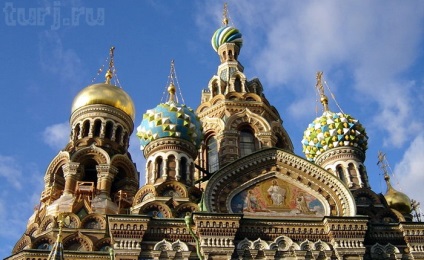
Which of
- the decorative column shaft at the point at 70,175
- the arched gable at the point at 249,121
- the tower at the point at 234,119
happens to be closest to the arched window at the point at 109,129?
the decorative column shaft at the point at 70,175

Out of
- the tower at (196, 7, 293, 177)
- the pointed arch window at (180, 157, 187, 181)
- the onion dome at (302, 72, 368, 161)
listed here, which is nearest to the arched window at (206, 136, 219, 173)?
the tower at (196, 7, 293, 177)

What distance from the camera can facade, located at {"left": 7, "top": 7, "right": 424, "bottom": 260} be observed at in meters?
11.0

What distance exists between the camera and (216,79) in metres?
19.3

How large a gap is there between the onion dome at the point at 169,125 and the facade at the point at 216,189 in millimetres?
30

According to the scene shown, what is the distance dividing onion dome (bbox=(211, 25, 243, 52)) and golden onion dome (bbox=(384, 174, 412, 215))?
26.7 ft

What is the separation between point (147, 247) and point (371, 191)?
6818mm

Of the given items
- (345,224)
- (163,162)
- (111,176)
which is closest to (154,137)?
(163,162)

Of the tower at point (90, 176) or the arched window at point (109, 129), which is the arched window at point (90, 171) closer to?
the tower at point (90, 176)

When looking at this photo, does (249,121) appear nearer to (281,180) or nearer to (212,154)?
(212,154)

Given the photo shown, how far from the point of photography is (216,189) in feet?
39.2

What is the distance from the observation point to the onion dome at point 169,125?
14.1 metres

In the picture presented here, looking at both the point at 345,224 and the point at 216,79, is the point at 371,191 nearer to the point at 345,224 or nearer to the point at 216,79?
the point at 345,224

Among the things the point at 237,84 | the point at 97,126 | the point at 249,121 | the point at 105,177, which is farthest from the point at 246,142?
the point at 97,126

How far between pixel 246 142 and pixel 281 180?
4373 millimetres
